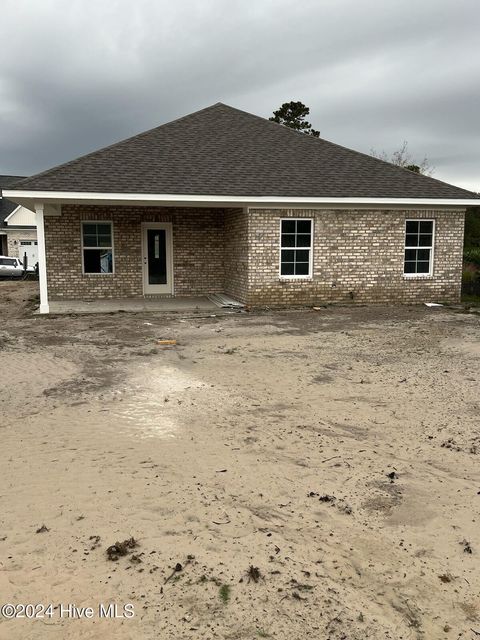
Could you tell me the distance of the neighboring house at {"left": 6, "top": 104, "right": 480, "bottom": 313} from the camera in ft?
46.7

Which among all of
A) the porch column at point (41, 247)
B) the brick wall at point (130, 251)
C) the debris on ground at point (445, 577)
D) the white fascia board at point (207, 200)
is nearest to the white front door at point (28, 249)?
the brick wall at point (130, 251)

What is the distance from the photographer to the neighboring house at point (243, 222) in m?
14.2

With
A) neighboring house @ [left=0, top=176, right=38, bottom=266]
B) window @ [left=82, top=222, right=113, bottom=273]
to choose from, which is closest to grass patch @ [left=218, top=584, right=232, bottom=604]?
window @ [left=82, top=222, right=113, bottom=273]

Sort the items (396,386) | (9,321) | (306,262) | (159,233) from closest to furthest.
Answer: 1. (396,386)
2. (9,321)
3. (306,262)
4. (159,233)

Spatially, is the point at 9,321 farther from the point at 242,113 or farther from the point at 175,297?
the point at 242,113

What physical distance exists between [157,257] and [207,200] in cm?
360

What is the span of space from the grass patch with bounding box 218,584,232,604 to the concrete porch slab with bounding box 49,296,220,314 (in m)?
11.3

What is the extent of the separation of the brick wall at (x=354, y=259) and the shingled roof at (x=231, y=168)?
68 cm

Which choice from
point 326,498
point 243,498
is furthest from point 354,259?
point 243,498

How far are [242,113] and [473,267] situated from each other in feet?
34.2

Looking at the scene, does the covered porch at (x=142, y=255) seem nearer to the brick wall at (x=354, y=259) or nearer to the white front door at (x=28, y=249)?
the brick wall at (x=354, y=259)

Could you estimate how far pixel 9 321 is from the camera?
1270 cm

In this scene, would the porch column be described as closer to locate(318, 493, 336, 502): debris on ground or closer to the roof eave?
the roof eave

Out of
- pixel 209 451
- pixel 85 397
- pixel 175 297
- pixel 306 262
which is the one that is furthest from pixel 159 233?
pixel 209 451
